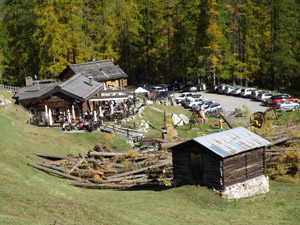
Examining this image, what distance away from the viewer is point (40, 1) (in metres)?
58.1

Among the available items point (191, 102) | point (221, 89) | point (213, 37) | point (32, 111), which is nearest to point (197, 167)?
point (32, 111)

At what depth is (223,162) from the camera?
848 inches

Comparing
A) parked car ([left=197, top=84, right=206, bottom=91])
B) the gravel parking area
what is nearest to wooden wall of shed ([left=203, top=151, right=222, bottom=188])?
the gravel parking area

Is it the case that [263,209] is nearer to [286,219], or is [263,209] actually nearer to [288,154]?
[286,219]

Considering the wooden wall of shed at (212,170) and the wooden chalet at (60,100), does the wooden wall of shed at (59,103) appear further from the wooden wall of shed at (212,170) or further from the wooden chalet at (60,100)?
the wooden wall of shed at (212,170)

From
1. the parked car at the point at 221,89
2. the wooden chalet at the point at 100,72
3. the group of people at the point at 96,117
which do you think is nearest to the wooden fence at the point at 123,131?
the group of people at the point at 96,117

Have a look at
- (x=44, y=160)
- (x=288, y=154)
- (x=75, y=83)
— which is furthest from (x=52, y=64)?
(x=288, y=154)

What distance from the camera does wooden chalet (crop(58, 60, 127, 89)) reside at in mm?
54406

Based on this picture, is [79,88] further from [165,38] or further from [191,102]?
[165,38]

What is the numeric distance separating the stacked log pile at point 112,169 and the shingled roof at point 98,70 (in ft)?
86.4

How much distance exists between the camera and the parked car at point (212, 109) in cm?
4791

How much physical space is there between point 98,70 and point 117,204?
126 ft

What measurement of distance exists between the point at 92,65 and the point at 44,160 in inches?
1200

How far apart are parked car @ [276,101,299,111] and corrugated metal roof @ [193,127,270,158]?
25163 millimetres
